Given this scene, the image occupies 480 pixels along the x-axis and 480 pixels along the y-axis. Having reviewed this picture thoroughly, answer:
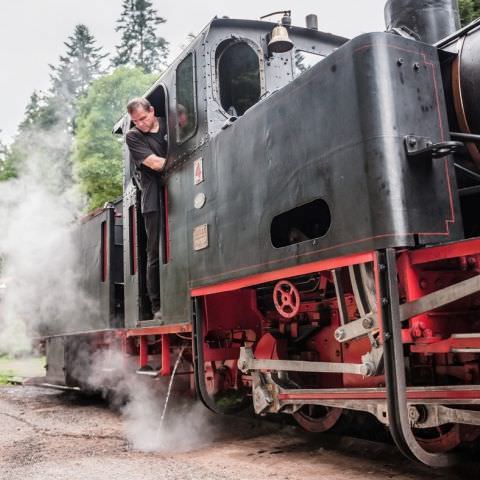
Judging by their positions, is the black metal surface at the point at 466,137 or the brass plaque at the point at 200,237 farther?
the brass plaque at the point at 200,237

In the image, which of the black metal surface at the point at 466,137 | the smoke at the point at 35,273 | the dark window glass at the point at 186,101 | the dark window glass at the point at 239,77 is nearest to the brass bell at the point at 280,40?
the dark window glass at the point at 239,77

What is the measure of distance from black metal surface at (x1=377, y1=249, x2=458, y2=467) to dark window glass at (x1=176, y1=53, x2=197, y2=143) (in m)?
2.23

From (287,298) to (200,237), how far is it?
94cm

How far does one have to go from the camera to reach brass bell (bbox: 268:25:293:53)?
13.6 feet

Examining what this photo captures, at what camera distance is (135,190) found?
5496mm

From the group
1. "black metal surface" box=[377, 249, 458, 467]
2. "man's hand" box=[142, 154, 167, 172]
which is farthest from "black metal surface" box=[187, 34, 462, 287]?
"man's hand" box=[142, 154, 167, 172]

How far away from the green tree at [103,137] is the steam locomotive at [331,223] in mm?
16567

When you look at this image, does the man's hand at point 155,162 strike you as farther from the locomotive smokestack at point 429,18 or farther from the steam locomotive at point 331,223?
the locomotive smokestack at point 429,18

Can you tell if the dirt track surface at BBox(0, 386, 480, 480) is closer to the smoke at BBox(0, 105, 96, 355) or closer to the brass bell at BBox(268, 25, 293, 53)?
the smoke at BBox(0, 105, 96, 355)

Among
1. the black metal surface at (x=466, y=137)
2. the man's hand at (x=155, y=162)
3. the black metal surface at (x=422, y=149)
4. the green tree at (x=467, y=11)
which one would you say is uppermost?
the green tree at (x=467, y=11)

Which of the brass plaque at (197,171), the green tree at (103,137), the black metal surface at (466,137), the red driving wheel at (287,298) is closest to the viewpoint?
the black metal surface at (466,137)

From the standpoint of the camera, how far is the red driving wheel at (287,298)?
3.43m

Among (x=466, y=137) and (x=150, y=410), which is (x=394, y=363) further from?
(x=150, y=410)

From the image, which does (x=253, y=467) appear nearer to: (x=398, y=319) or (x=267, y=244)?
(x=267, y=244)
